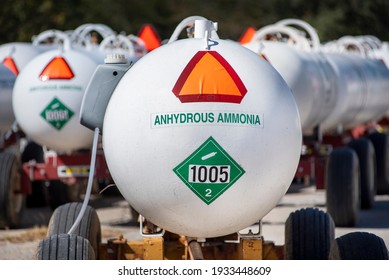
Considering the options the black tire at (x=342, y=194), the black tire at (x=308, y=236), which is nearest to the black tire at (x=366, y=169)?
the black tire at (x=342, y=194)

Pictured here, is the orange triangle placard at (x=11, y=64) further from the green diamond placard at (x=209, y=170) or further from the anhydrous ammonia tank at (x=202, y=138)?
the green diamond placard at (x=209, y=170)

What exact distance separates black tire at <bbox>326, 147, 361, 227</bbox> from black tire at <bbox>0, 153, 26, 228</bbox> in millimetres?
3140

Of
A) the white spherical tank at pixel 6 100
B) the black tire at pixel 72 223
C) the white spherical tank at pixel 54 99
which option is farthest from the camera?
the white spherical tank at pixel 6 100

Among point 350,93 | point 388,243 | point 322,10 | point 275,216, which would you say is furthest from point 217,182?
point 322,10

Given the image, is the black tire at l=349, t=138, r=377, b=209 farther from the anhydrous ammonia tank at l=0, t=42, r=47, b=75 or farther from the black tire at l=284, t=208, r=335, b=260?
the black tire at l=284, t=208, r=335, b=260

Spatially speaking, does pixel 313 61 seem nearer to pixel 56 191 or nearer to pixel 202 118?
pixel 56 191

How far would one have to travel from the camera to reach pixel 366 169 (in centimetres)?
1470

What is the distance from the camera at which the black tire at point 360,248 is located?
23.5ft

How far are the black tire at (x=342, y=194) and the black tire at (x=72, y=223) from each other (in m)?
4.39

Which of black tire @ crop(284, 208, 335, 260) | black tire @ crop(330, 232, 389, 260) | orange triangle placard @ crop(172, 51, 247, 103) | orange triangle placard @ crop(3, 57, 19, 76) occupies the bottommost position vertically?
black tire @ crop(284, 208, 335, 260)

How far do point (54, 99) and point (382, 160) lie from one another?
538 centimetres

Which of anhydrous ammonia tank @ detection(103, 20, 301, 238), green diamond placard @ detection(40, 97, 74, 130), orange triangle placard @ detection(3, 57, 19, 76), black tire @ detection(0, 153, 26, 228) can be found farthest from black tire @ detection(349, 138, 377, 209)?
anhydrous ammonia tank @ detection(103, 20, 301, 238)

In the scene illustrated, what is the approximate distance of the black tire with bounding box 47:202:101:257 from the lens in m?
8.39

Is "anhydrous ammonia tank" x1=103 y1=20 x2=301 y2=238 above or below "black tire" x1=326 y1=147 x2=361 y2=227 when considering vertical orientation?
above
